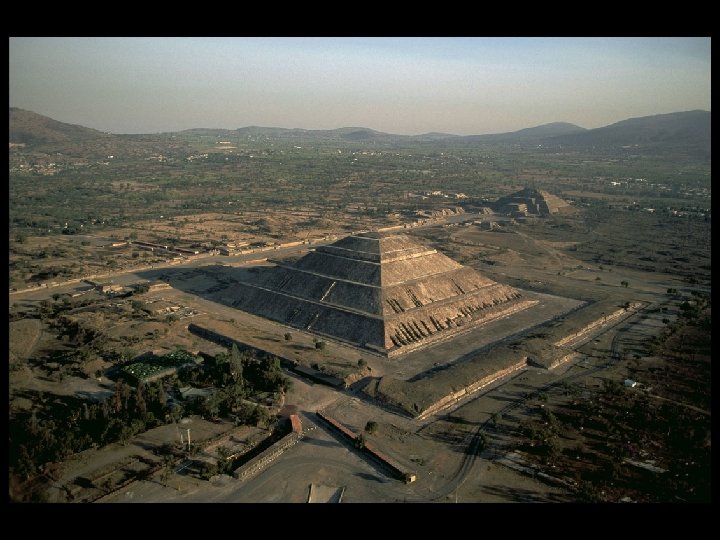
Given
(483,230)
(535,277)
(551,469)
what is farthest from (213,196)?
(551,469)

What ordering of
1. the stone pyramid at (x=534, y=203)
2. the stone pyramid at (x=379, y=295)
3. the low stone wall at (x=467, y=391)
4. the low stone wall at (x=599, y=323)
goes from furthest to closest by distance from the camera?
1. the stone pyramid at (x=534, y=203)
2. the low stone wall at (x=599, y=323)
3. the stone pyramid at (x=379, y=295)
4. the low stone wall at (x=467, y=391)

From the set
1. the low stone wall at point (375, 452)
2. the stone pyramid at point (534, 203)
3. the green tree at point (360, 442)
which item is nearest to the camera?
the low stone wall at point (375, 452)

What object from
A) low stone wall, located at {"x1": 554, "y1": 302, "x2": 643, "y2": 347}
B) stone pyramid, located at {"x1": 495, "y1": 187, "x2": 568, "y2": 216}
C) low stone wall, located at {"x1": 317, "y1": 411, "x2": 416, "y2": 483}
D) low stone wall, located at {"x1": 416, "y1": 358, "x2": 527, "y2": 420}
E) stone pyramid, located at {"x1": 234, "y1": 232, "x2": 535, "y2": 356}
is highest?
stone pyramid, located at {"x1": 495, "y1": 187, "x2": 568, "y2": 216}

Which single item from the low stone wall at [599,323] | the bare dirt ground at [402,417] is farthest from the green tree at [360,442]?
the low stone wall at [599,323]

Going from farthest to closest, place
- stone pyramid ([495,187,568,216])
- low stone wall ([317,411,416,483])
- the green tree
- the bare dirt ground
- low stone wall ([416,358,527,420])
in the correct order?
Answer: stone pyramid ([495,187,568,216]) < low stone wall ([416,358,527,420]) < the green tree < low stone wall ([317,411,416,483]) < the bare dirt ground

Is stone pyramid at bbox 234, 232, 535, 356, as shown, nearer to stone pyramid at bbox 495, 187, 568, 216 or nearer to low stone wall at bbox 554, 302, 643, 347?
low stone wall at bbox 554, 302, 643, 347

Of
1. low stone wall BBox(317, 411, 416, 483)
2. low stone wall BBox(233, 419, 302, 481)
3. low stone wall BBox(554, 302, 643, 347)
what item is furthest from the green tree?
low stone wall BBox(554, 302, 643, 347)

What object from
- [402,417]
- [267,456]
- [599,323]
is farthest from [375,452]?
[599,323]

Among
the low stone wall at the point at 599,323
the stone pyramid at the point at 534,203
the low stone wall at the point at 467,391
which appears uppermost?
the stone pyramid at the point at 534,203

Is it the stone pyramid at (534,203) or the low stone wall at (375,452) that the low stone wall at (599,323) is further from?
the stone pyramid at (534,203)
